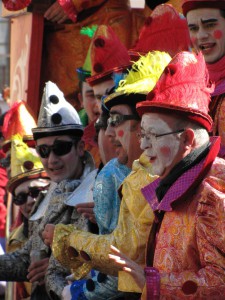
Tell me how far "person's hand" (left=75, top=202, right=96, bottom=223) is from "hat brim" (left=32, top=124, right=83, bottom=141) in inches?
36.2

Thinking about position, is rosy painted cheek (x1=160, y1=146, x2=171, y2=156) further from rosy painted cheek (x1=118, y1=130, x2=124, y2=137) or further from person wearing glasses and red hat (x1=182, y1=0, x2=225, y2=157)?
person wearing glasses and red hat (x1=182, y1=0, x2=225, y2=157)

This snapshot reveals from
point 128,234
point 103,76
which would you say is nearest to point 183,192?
point 128,234

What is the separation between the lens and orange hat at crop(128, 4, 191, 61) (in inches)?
253

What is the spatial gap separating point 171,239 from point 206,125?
18.5 inches

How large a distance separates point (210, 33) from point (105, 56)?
0.96 metres

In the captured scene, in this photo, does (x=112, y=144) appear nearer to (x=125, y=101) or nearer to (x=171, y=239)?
(x=125, y=101)

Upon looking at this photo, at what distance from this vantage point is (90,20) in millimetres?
9250

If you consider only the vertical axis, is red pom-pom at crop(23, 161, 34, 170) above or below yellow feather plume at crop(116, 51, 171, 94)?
below

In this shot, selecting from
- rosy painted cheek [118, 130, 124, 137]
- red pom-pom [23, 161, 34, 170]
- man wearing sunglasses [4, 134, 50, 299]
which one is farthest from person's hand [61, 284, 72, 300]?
red pom-pom [23, 161, 34, 170]

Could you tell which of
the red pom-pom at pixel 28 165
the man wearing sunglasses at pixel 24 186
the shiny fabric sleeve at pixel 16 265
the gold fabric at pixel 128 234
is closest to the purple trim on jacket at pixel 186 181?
the gold fabric at pixel 128 234

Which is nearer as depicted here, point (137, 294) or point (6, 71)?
point (137, 294)

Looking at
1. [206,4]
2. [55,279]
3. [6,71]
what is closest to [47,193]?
[55,279]

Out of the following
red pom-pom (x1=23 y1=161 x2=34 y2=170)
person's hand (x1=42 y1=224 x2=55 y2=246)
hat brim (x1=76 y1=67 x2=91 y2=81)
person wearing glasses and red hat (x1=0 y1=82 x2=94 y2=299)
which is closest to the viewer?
person's hand (x1=42 y1=224 x2=55 y2=246)

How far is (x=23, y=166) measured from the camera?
8.23 metres
